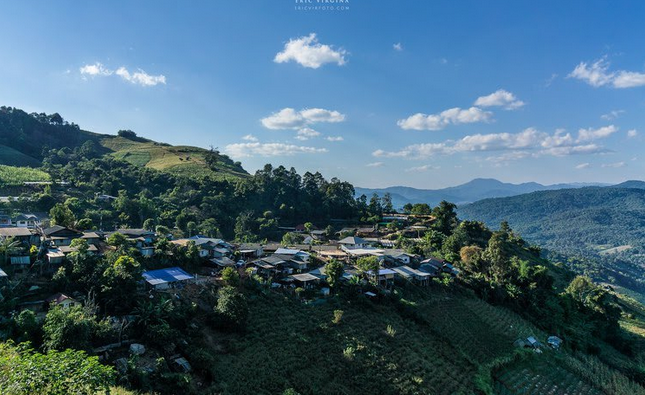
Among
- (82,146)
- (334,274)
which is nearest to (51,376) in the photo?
(334,274)

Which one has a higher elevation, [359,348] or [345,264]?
Answer: [345,264]

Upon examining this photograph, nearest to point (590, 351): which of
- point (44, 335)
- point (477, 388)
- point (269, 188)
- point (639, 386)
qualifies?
point (639, 386)

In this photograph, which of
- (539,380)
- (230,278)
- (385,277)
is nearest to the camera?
(230,278)

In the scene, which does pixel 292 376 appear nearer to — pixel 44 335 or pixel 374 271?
pixel 44 335

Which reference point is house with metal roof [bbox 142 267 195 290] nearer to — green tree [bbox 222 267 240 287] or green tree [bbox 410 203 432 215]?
green tree [bbox 222 267 240 287]

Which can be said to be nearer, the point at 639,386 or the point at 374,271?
the point at 639,386

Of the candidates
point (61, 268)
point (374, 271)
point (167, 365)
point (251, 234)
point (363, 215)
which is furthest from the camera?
point (363, 215)

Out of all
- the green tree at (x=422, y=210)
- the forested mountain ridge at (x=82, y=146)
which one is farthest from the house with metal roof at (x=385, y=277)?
the forested mountain ridge at (x=82, y=146)

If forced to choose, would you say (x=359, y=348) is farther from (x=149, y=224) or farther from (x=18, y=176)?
(x=18, y=176)
